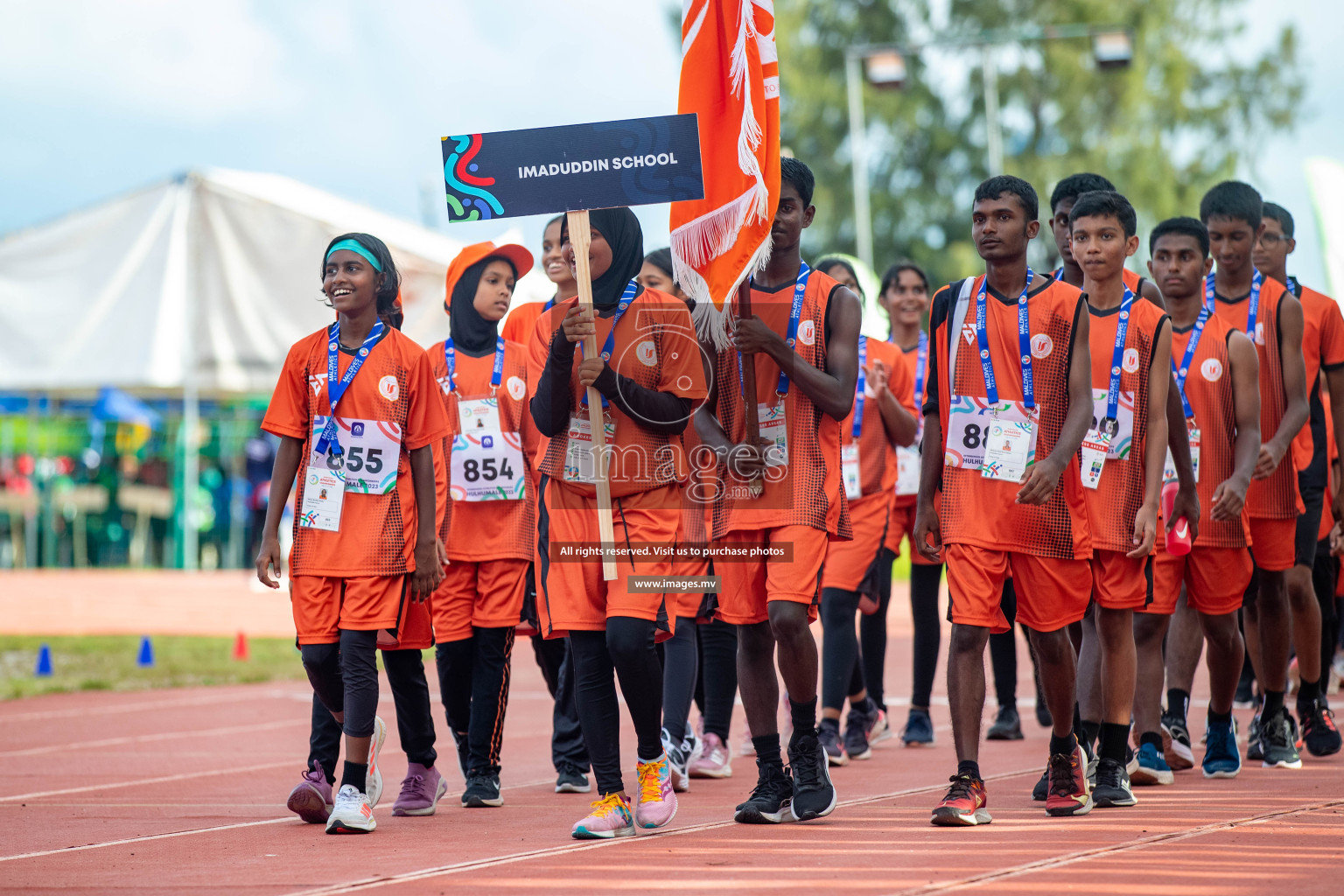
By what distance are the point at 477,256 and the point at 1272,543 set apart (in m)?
3.95

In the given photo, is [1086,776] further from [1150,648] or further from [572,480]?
[572,480]

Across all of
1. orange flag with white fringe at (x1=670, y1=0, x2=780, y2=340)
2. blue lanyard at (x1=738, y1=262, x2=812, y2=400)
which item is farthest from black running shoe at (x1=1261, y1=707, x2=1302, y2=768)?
orange flag with white fringe at (x1=670, y1=0, x2=780, y2=340)

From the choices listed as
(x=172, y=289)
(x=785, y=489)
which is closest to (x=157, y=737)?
(x=785, y=489)

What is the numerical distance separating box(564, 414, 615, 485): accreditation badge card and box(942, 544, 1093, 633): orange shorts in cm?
136

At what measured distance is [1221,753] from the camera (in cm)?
672

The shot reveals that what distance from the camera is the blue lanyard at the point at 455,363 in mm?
7055

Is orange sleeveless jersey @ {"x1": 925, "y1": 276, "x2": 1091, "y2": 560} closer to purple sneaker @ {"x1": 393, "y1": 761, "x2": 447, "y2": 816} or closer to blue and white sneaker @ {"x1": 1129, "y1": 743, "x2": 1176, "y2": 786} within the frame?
blue and white sneaker @ {"x1": 1129, "y1": 743, "x2": 1176, "y2": 786}

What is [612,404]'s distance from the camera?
566cm

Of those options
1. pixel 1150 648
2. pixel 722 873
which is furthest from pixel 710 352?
pixel 1150 648

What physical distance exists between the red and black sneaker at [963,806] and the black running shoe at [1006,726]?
3.03 m

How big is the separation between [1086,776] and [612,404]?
2.50 m

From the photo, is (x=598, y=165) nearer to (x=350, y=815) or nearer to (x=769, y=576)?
(x=769, y=576)

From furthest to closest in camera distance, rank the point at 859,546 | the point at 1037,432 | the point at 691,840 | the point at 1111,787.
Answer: the point at 859,546 → the point at 1111,787 → the point at 1037,432 → the point at 691,840

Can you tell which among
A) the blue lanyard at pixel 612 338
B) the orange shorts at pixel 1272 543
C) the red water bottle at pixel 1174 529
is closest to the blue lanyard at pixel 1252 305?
the orange shorts at pixel 1272 543
